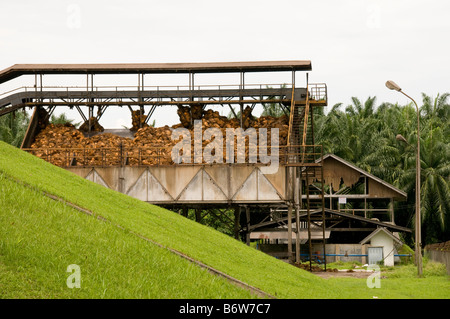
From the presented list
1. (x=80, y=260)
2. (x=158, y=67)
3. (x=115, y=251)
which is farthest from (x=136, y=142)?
(x=80, y=260)

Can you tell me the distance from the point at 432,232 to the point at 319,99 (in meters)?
21.5

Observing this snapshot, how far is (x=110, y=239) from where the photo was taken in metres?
17.8

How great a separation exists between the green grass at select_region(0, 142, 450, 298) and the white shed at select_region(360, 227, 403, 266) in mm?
21923

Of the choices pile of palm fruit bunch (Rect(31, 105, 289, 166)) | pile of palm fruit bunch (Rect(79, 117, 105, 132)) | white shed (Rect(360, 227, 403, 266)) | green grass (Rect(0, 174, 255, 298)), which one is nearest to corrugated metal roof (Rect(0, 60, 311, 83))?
pile of palm fruit bunch (Rect(31, 105, 289, 166))

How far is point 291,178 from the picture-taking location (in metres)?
42.7

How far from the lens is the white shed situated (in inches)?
1902

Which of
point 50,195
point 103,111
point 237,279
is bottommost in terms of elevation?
point 237,279

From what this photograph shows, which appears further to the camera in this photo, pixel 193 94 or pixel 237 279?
pixel 193 94

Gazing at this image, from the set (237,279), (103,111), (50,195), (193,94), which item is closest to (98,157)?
(103,111)

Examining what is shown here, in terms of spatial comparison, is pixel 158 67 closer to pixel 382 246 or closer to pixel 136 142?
pixel 136 142

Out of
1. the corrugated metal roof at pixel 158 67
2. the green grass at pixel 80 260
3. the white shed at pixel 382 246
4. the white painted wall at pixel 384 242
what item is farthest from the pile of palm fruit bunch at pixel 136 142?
the green grass at pixel 80 260

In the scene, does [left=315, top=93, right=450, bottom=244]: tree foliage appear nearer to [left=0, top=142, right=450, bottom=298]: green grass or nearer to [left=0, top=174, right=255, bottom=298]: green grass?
[left=0, top=142, right=450, bottom=298]: green grass
